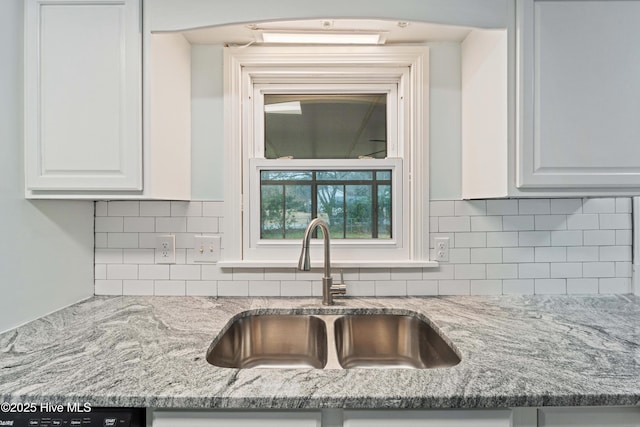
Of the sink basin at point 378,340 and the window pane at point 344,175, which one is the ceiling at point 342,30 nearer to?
the window pane at point 344,175

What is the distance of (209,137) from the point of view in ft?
5.18

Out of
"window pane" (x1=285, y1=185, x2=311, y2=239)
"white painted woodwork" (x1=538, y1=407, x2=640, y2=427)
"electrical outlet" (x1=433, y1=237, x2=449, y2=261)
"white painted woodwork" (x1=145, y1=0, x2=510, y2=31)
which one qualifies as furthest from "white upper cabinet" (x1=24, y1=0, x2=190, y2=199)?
"white painted woodwork" (x1=538, y1=407, x2=640, y2=427)

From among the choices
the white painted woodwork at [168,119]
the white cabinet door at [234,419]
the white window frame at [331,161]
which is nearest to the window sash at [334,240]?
the white window frame at [331,161]

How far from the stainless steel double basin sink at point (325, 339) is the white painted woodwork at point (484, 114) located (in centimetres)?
60

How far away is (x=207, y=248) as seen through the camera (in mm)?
1575

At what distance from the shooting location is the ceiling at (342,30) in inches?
54.1

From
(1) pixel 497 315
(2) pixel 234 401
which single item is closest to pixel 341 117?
(1) pixel 497 315

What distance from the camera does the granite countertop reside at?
0.79 metres

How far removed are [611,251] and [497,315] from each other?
2.37ft

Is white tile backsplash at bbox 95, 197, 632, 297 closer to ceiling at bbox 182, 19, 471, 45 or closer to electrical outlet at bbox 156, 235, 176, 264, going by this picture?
electrical outlet at bbox 156, 235, 176, 264

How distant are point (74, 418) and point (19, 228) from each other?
0.73m

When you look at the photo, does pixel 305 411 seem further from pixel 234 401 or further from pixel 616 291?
pixel 616 291

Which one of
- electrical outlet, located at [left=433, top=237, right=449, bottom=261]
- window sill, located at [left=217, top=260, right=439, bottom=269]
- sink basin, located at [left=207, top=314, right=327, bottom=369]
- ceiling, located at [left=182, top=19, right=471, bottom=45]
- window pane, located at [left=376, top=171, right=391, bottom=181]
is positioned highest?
ceiling, located at [left=182, top=19, right=471, bottom=45]

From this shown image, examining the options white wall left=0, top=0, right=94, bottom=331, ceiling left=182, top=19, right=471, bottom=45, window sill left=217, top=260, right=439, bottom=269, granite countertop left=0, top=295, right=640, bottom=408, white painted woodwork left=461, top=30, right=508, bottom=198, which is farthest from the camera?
window sill left=217, top=260, right=439, bottom=269
